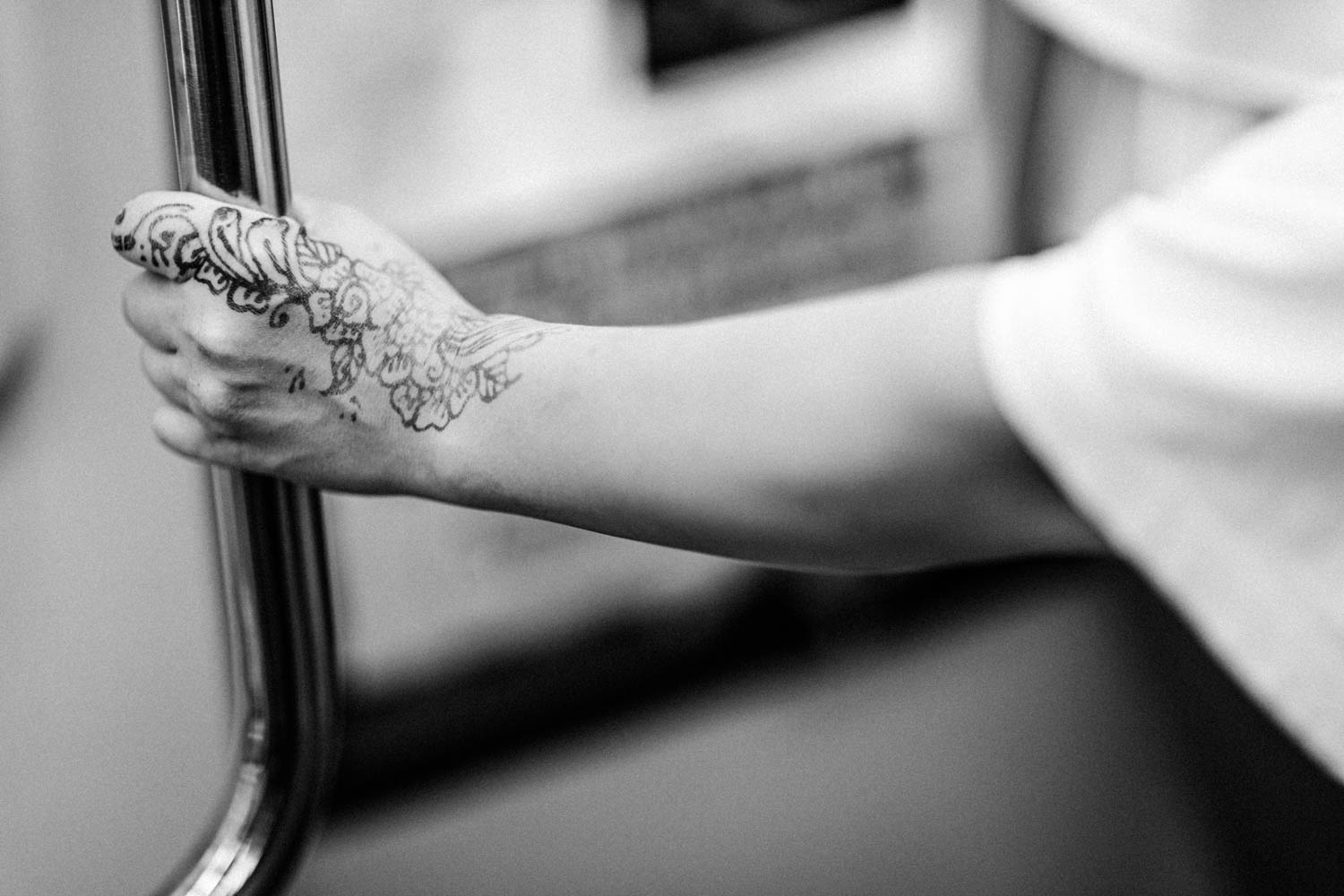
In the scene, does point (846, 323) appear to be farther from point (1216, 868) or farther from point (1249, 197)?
point (1216, 868)

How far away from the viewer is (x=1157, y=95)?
1.22 metres

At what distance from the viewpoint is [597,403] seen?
1.65 feet

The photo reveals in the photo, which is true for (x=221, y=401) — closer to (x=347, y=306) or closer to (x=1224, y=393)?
(x=347, y=306)

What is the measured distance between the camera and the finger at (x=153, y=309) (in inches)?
19.4

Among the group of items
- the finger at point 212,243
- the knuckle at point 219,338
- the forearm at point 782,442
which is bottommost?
the forearm at point 782,442

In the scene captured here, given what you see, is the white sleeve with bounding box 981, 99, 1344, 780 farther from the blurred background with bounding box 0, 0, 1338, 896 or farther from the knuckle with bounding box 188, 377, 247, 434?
the blurred background with bounding box 0, 0, 1338, 896

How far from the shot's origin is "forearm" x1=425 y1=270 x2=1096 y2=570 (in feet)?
1.56

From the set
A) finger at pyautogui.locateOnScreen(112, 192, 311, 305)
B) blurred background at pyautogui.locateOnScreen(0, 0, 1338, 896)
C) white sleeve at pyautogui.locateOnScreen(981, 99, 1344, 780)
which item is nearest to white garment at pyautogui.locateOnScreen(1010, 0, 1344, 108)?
blurred background at pyautogui.locateOnScreen(0, 0, 1338, 896)

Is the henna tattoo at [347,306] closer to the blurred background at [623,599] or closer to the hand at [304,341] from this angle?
the hand at [304,341]

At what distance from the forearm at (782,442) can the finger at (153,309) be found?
10 centimetres

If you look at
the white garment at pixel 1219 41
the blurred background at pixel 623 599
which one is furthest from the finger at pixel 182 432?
the white garment at pixel 1219 41

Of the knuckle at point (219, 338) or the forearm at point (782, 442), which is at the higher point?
the knuckle at point (219, 338)

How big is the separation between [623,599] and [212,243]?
0.94 meters

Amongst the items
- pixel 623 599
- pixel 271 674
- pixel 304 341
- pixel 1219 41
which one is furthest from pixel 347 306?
pixel 623 599
